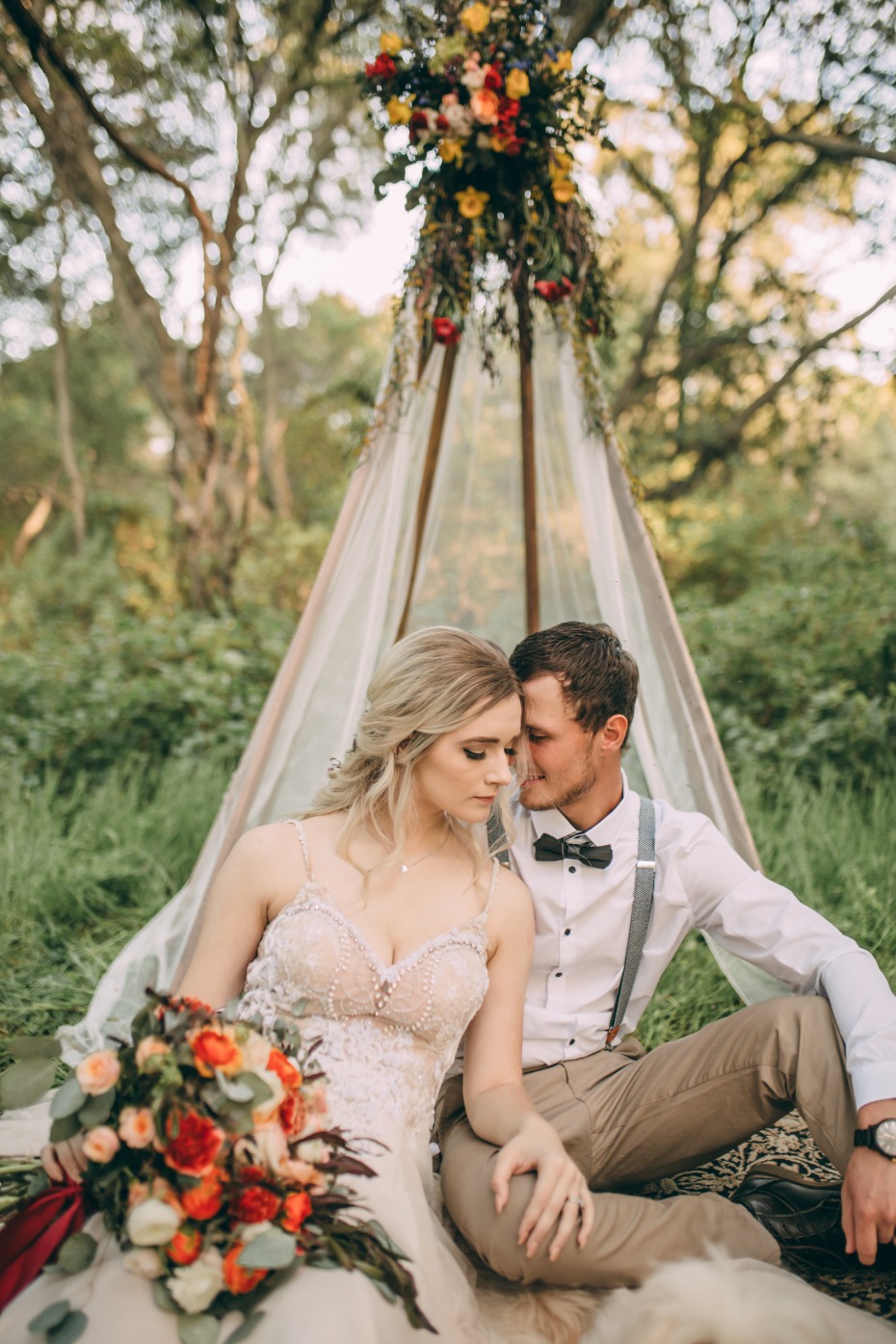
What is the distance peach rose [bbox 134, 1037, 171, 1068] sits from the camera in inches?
59.5

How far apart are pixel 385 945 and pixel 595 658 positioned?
886 mm

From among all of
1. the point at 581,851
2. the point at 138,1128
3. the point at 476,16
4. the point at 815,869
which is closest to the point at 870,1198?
the point at 581,851

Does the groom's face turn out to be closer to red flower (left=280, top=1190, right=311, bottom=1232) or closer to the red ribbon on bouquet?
red flower (left=280, top=1190, right=311, bottom=1232)

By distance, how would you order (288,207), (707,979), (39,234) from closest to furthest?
(707,979) → (288,207) → (39,234)

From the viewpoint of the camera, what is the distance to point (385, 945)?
6.93 feet

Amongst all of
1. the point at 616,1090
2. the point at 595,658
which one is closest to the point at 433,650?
the point at 595,658

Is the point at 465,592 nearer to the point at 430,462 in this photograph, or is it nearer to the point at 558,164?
the point at 430,462

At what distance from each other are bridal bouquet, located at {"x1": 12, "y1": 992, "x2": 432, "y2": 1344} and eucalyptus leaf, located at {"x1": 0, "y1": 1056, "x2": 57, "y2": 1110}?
242 millimetres

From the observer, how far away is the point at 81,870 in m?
3.97

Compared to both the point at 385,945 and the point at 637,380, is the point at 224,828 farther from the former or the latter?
the point at 637,380

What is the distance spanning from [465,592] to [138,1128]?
8.54 ft

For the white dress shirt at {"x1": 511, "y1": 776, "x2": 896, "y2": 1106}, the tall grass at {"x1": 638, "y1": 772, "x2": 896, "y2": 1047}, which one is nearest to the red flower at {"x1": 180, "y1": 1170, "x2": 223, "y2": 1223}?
the white dress shirt at {"x1": 511, "y1": 776, "x2": 896, "y2": 1106}

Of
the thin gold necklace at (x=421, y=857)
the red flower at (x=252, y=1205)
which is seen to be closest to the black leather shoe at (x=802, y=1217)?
the thin gold necklace at (x=421, y=857)

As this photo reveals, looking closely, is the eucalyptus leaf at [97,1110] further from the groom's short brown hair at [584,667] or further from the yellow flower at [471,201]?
the yellow flower at [471,201]
